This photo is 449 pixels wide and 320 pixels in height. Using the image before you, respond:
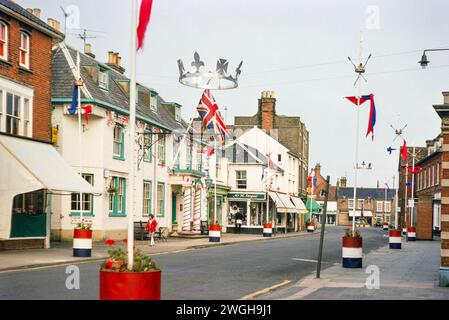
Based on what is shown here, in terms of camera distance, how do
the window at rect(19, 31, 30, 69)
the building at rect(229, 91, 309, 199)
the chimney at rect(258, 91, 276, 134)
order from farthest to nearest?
1. the building at rect(229, 91, 309, 199)
2. the chimney at rect(258, 91, 276, 134)
3. the window at rect(19, 31, 30, 69)

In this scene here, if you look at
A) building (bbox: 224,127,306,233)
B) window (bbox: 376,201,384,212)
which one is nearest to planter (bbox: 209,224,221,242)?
building (bbox: 224,127,306,233)

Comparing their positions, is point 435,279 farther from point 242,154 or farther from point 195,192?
point 242,154

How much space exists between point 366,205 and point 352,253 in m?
127

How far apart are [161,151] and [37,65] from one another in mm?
16489

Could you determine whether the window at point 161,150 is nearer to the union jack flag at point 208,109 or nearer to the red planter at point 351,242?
the union jack flag at point 208,109

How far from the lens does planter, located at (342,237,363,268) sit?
21.3 meters

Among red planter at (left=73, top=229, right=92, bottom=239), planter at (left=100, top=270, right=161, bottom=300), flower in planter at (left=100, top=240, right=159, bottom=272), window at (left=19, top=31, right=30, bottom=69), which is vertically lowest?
red planter at (left=73, top=229, right=92, bottom=239)

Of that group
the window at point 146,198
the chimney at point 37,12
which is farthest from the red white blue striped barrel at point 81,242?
the window at point 146,198

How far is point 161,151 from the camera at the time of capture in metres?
43.9

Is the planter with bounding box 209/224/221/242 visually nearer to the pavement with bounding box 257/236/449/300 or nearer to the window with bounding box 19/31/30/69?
the window with bounding box 19/31/30/69

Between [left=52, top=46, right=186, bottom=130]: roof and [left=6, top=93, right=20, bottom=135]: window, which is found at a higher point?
[left=52, top=46, right=186, bottom=130]: roof

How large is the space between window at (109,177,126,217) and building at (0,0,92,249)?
23.6 feet

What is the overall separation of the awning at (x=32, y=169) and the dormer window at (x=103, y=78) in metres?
9.91

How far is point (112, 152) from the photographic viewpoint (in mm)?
36562
